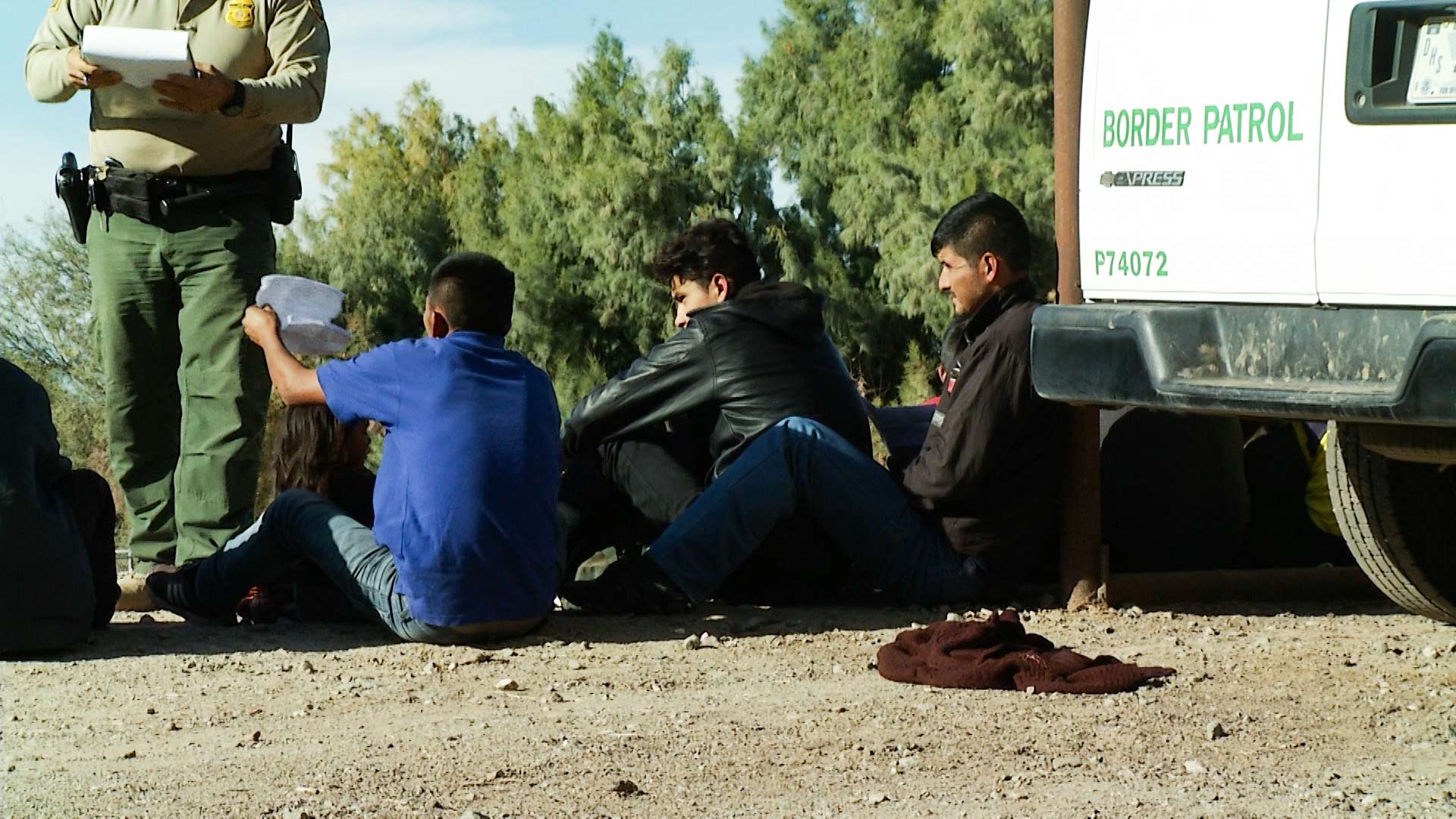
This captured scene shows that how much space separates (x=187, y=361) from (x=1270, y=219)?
402 cm

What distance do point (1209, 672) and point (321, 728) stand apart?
225 centimetres

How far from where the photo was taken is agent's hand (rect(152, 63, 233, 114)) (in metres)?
6.15

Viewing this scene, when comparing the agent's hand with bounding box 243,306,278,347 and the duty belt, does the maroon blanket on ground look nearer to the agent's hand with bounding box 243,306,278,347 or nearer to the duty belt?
the agent's hand with bounding box 243,306,278,347

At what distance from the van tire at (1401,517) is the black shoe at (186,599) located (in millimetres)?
3354

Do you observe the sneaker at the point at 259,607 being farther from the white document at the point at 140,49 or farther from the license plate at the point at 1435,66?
the license plate at the point at 1435,66

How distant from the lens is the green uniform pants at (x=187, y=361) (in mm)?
6387

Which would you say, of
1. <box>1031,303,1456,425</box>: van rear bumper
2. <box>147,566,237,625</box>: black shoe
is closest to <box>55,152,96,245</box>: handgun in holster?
<box>147,566,237,625</box>: black shoe

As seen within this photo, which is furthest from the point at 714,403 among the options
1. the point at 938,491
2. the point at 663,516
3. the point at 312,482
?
the point at 312,482

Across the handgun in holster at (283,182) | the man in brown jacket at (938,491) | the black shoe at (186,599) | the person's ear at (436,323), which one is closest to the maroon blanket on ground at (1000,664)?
the man in brown jacket at (938,491)

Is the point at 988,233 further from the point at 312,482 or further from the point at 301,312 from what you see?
the point at 312,482

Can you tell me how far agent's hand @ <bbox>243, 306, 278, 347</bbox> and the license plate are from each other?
3.38m

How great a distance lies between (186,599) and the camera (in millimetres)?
5746

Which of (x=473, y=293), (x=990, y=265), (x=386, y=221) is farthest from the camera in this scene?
(x=386, y=221)

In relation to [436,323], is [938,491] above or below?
below
